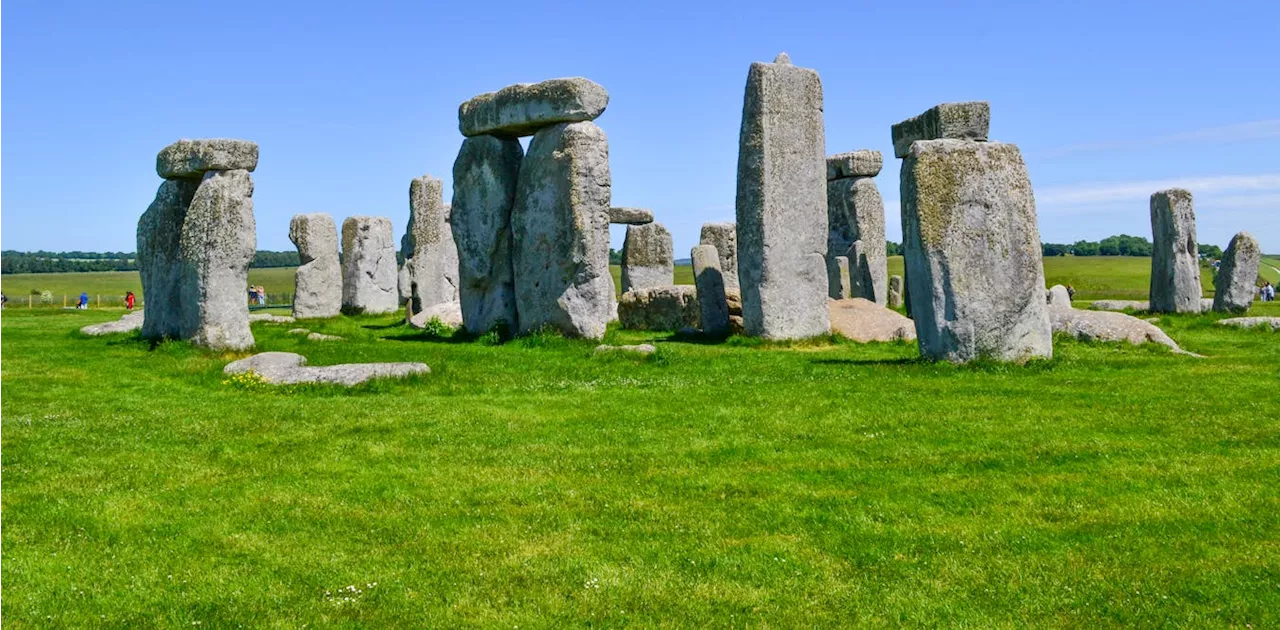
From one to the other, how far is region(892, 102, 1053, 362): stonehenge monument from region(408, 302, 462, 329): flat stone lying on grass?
1175 cm

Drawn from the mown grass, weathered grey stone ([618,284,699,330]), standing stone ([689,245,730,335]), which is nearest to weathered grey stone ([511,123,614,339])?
standing stone ([689,245,730,335])

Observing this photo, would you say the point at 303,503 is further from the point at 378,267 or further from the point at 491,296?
the point at 378,267

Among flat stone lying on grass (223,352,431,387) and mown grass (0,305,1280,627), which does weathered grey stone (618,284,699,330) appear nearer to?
mown grass (0,305,1280,627)

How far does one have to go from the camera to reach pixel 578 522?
7.15 meters

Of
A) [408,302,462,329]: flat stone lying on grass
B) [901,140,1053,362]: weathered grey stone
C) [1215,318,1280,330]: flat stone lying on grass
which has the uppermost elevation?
[901,140,1053,362]: weathered grey stone

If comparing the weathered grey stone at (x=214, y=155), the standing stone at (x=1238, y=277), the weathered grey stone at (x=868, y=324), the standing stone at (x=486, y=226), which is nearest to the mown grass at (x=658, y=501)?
the weathered grey stone at (x=214, y=155)

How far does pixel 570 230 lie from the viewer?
60.3 feet

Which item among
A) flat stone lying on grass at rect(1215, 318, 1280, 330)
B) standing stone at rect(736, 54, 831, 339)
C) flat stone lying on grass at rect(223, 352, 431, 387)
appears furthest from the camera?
flat stone lying on grass at rect(1215, 318, 1280, 330)

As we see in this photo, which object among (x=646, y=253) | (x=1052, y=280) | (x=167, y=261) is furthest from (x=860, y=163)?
(x=1052, y=280)

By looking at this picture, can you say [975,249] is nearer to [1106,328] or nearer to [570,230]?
[1106,328]

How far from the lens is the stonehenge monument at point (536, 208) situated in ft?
60.0

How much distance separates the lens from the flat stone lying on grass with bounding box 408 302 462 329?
2319 centimetres

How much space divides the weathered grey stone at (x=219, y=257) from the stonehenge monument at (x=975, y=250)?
29.6ft

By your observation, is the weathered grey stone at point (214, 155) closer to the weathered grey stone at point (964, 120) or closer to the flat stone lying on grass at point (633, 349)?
the flat stone lying on grass at point (633, 349)
